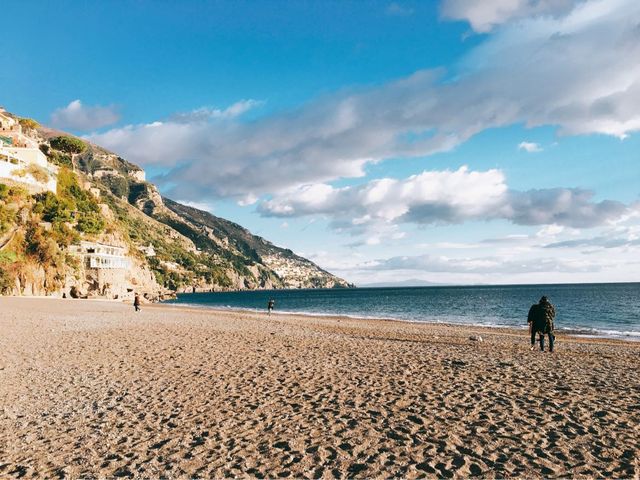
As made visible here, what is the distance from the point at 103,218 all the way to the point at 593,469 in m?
108

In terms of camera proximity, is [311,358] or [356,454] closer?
[356,454]

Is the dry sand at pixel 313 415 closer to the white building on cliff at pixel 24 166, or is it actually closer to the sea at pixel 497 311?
the sea at pixel 497 311

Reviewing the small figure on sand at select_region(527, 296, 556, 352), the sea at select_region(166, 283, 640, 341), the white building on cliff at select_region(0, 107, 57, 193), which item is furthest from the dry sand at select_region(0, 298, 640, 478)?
the white building on cliff at select_region(0, 107, 57, 193)

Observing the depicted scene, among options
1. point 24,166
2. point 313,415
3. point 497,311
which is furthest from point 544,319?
point 24,166

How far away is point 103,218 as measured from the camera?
97688 millimetres

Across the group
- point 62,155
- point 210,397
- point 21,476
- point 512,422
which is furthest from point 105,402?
point 62,155

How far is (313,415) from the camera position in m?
10.0

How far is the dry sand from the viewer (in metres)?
7.40

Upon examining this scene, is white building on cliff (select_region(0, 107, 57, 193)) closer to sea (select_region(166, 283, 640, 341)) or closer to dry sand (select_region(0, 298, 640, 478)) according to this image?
sea (select_region(166, 283, 640, 341))

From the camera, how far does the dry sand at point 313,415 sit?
7.40 meters

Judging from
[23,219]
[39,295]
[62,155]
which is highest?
[62,155]

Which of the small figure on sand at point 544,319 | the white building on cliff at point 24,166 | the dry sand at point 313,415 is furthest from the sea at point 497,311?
the white building on cliff at point 24,166

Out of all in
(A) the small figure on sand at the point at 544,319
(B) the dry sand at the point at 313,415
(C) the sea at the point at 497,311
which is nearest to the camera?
(B) the dry sand at the point at 313,415

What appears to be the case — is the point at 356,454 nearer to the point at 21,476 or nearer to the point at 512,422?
the point at 512,422
